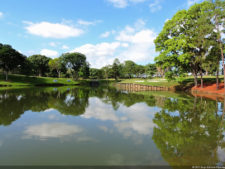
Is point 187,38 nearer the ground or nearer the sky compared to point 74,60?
nearer the ground

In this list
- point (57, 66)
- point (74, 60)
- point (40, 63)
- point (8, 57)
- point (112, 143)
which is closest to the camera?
point (112, 143)

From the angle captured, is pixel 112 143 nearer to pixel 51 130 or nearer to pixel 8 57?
pixel 51 130

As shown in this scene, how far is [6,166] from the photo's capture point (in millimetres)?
4348

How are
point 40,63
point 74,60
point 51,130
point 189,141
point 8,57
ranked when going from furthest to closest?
1. point 40,63
2. point 74,60
3. point 8,57
4. point 51,130
5. point 189,141

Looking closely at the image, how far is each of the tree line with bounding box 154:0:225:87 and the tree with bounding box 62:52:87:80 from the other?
57.5 metres

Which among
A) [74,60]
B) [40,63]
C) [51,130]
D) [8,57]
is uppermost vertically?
[74,60]

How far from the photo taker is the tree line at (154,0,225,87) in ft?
82.0

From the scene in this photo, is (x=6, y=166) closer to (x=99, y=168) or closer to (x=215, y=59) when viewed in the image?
(x=99, y=168)

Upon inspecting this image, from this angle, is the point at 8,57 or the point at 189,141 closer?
the point at 189,141

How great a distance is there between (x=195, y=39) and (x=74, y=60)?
2636 inches

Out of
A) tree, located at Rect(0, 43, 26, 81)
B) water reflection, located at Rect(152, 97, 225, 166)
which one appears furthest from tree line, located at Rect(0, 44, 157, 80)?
water reflection, located at Rect(152, 97, 225, 166)

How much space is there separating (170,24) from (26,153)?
3693cm

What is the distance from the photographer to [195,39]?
2858 centimetres

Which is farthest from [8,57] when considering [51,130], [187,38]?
[187,38]
